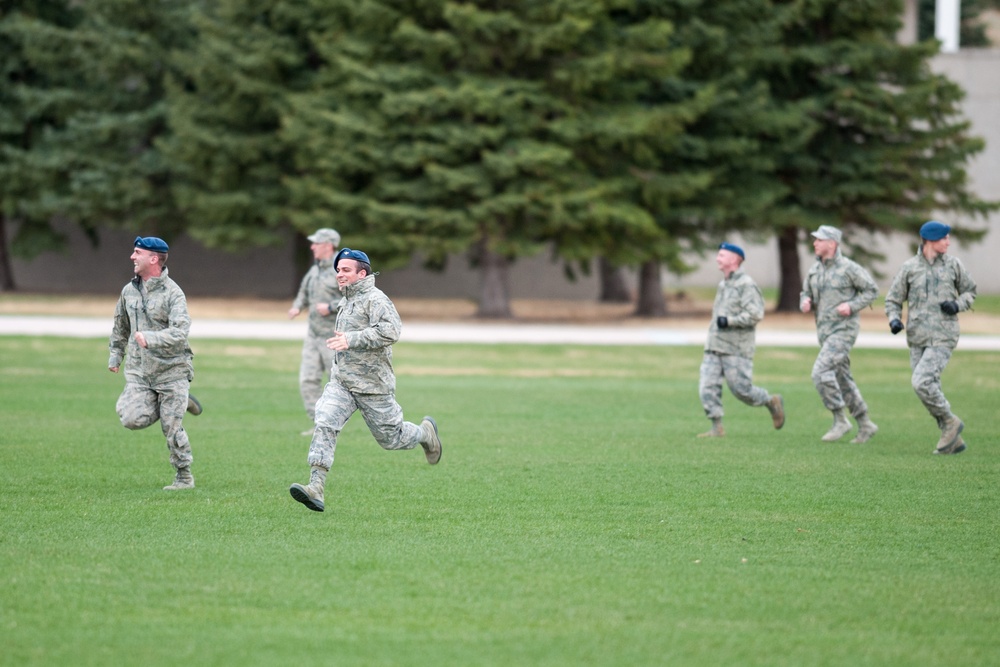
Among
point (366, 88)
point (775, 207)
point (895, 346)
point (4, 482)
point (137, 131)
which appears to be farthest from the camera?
point (137, 131)

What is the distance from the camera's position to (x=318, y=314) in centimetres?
1395

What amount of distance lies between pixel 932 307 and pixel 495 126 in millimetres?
22461

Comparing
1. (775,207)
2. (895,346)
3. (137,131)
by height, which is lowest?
(895,346)

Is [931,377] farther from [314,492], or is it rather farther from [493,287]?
[493,287]

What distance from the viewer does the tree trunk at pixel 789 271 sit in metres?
38.9

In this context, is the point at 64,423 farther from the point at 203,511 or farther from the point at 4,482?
the point at 203,511

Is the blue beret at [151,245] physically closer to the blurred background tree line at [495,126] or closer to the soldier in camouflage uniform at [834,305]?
the soldier in camouflage uniform at [834,305]

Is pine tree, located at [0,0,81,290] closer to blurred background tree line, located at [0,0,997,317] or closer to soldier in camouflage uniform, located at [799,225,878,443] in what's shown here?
blurred background tree line, located at [0,0,997,317]

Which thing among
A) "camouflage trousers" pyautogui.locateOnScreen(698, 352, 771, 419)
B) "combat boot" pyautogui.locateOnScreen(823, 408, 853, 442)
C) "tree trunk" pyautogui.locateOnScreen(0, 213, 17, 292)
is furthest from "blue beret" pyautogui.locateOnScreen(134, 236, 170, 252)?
"tree trunk" pyautogui.locateOnScreen(0, 213, 17, 292)

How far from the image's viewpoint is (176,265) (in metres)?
47.8

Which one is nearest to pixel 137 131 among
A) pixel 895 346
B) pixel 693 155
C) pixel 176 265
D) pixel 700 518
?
pixel 176 265

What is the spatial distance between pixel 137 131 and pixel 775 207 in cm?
1976

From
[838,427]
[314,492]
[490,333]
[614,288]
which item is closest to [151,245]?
[314,492]

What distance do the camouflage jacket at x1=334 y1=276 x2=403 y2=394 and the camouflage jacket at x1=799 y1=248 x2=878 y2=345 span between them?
218 inches
